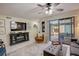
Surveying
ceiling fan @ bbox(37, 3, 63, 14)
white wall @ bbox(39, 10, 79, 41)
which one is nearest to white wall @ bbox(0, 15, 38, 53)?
white wall @ bbox(39, 10, 79, 41)

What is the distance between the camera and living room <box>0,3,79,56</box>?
58.0 inches

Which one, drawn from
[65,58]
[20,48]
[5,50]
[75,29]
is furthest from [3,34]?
[75,29]

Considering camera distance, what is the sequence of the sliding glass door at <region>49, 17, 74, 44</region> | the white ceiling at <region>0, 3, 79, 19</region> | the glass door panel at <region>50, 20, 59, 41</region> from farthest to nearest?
1. the glass door panel at <region>50, 20, 59, 41</region>
2. the sliding glass door at <region>49, 17, 74, 44</region>
3. the white ceiling at <region>0, 3, 79, 19</region>

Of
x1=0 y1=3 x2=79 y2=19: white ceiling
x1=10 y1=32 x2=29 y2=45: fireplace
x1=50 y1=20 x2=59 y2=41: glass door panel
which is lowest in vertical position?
x1=10 y1=32 x2=29 y2=45: fireplace

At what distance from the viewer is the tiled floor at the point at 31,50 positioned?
1.54 metres

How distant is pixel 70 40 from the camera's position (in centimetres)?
155

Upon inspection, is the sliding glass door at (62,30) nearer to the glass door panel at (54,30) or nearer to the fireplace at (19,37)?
the glass door panel at (54,30)

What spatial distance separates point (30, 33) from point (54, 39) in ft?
1.68

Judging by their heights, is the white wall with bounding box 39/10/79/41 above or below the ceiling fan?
below

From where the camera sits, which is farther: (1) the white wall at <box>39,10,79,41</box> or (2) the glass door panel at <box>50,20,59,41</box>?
(2) the glass door panel at <box>50,20,59,41</box>

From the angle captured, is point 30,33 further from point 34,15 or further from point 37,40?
point 34,15

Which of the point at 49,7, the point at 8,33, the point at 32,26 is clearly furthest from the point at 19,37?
the point at 49,7

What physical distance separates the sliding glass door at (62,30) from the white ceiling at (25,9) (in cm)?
21

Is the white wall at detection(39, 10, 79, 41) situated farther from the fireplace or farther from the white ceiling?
the fireplace
